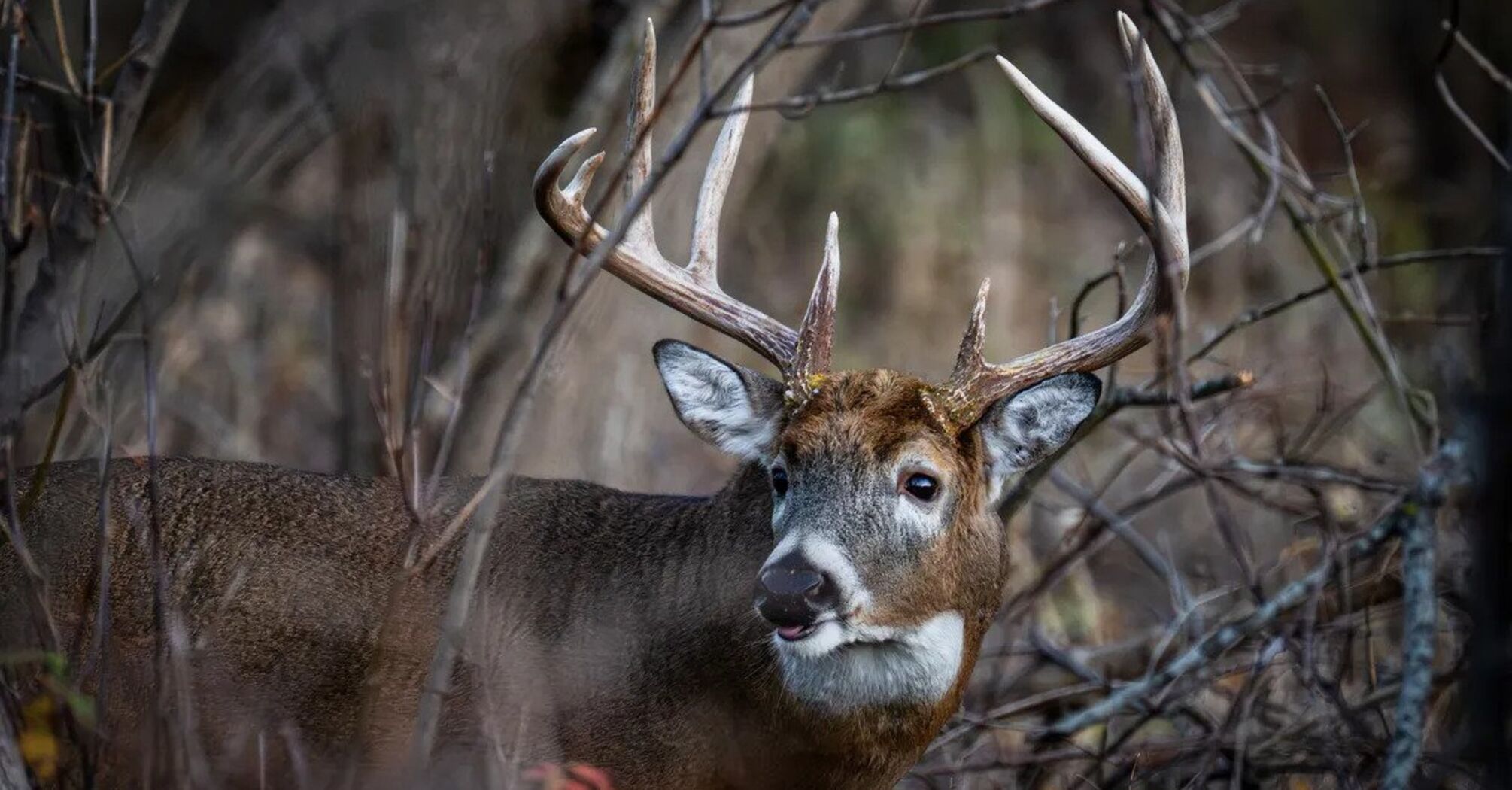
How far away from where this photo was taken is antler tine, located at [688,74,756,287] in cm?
541

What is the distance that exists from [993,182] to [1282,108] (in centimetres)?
289

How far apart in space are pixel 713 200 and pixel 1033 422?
1313 mm

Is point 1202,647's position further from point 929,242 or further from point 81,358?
point 929,242

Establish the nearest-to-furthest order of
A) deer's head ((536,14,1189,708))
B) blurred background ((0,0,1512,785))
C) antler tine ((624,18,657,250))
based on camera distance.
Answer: deer's head ((536,14,1189,708)), antler tine ((624,18,657,250)), blurred background ((0,0,1512,785))

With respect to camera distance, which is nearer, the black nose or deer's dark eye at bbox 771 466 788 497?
the black nose

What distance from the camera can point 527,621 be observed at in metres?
5.06

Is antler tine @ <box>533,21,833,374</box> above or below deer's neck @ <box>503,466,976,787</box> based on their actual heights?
above

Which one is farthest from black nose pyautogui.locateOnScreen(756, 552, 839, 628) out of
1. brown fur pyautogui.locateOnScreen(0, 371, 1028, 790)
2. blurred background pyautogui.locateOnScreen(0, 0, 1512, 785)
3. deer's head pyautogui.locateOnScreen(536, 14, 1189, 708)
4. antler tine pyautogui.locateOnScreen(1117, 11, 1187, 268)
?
antler tine pyautogui.locateOnScreen(1117, 11, 1187, 268)

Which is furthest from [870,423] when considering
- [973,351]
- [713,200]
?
[713,200]

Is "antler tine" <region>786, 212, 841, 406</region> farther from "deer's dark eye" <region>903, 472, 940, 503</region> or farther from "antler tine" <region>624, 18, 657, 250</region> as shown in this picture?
"antler tine" <region>624, 18, 657, 250</region>

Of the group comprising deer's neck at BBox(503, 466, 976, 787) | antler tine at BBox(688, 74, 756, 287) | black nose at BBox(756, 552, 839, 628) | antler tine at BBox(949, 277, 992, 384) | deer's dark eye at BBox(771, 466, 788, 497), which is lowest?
deer's neck at BBox(503, 466, 976, 787)

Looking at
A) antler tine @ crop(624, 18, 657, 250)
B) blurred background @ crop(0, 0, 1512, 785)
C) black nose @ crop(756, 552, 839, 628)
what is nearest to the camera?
black nose @ crop(756, 552, 839, 628)

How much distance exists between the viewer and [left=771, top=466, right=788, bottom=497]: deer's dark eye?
4922mm

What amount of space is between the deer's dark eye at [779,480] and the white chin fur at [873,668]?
467 mm
